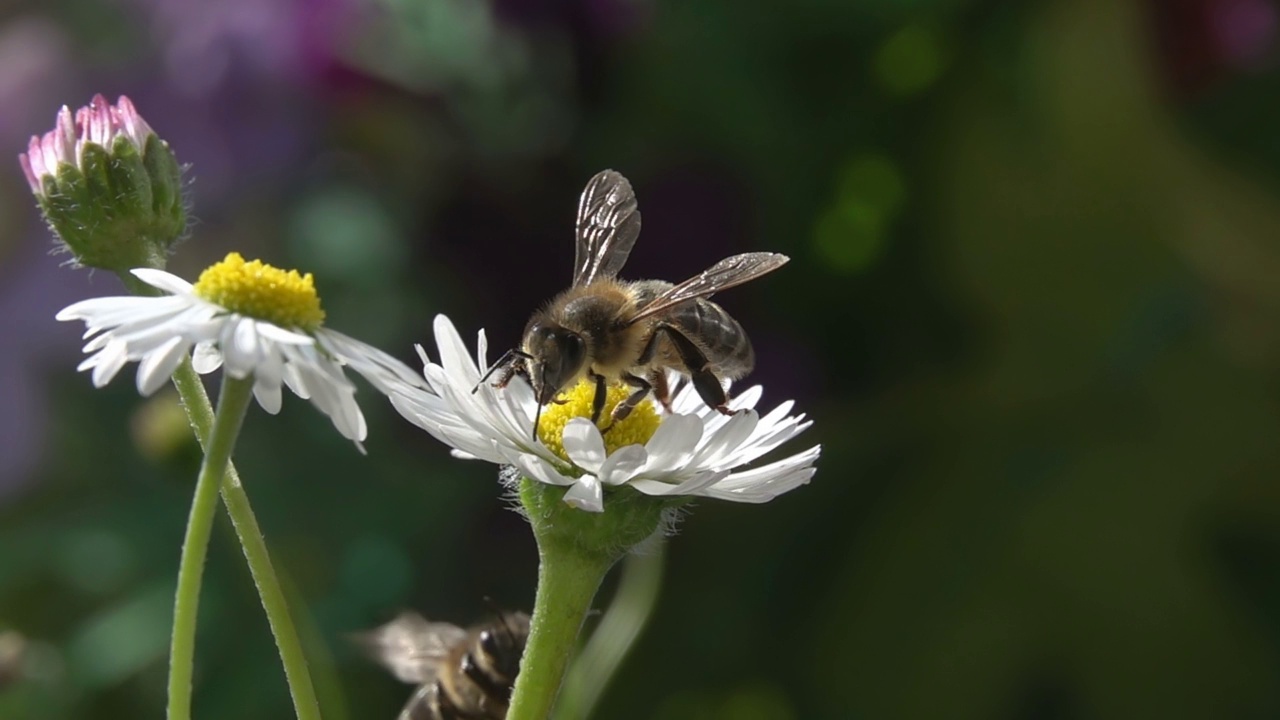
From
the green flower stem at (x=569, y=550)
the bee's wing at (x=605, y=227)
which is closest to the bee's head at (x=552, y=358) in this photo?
the green flower stem at (x=569, y=550)

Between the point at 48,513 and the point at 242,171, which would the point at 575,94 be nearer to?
the point at 242,171

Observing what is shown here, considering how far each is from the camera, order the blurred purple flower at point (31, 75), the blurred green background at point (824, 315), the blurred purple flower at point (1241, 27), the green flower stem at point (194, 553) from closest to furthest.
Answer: the green flower stem at point (194, 553) → the blurred green background at point (824, 315) → the blurred purple flower at point (1241, 27) → the blurred purple flower at point (31, 75)

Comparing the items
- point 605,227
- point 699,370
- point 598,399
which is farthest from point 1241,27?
point 598,399

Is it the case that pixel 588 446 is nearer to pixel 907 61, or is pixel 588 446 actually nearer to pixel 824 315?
pixel 824 315

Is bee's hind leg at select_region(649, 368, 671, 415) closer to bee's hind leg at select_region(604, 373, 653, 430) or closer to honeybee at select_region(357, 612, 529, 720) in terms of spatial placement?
bee's hind leg at select_region(604, 373, 653, 430)

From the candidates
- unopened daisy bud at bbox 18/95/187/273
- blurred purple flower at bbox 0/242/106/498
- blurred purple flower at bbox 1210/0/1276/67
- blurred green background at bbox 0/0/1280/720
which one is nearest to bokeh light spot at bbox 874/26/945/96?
blurred green background at bbox 0/0/1280/720

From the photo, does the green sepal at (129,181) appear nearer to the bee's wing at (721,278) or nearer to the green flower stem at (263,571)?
the green flower stem at (263,571)
